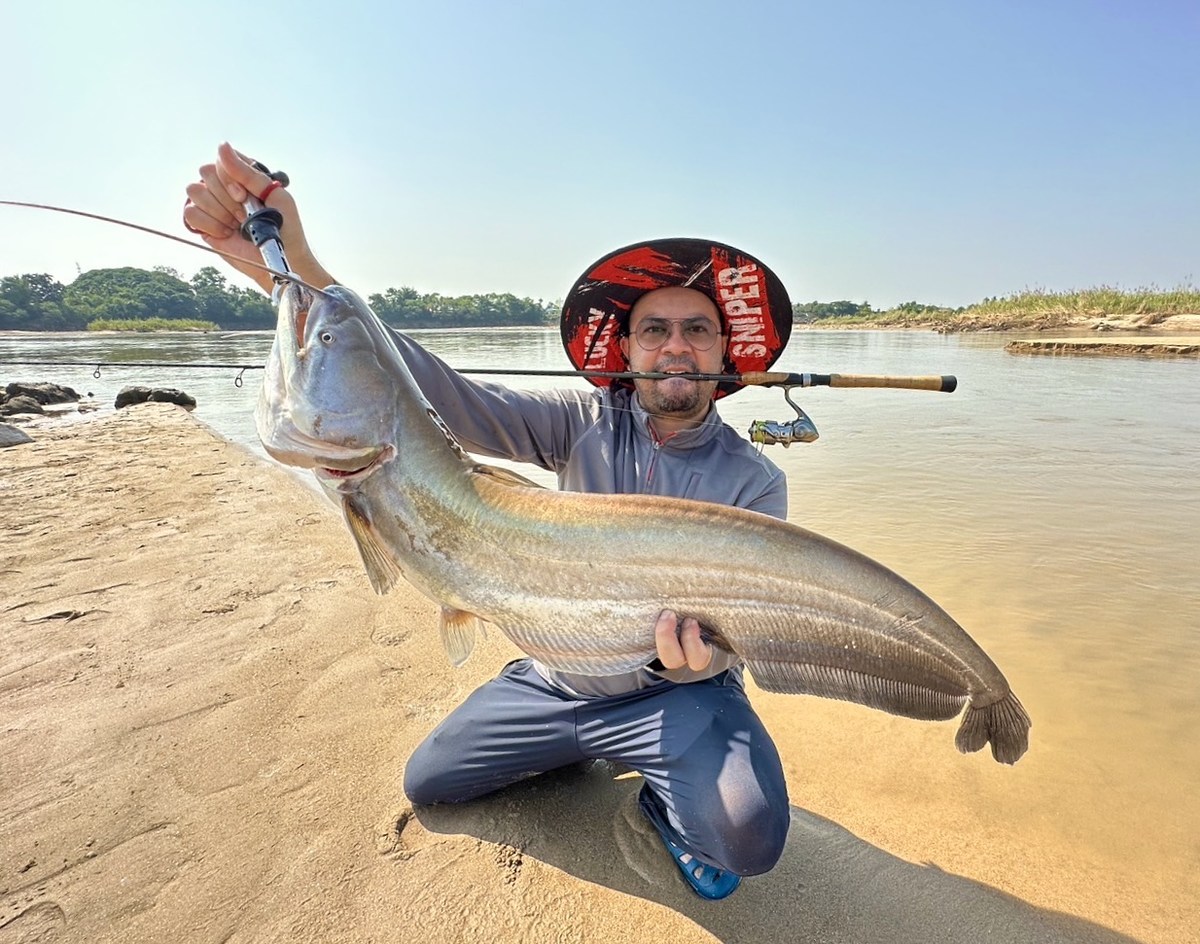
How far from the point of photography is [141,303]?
8381cm

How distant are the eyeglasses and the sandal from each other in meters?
2.22

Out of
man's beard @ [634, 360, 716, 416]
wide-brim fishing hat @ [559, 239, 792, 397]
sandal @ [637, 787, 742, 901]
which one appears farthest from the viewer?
wide-brim fishing hat @ [559, 239, 792, 397]

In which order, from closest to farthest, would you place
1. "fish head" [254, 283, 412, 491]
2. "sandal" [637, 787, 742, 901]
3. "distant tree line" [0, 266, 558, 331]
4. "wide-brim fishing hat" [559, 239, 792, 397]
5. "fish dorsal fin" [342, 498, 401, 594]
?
"fish head" [254, 283, 412, 491] < "fish dorsal fin" [342, 498, 401, 594] < "sandal" [637, 787, 742, 901] < "wide-brim fishing hat" [559, 239, 792, 397] < "distant tree line" [0, 266, 558, 331]

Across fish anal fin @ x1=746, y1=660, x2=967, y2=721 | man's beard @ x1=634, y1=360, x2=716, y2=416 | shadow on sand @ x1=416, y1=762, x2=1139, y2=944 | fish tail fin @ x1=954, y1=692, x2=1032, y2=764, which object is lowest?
shadow on sand @ x1=416, y1=762, x2=1139, y2=944

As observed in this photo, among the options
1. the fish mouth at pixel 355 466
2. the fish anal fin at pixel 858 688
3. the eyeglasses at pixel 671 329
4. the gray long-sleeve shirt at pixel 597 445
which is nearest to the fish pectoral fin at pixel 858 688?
the fish anal fin at pixel 858 688

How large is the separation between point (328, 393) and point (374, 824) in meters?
1.81

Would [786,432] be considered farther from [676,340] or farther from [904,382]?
[676,340]

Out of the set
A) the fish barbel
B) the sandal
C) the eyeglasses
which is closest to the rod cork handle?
the eyeglasses

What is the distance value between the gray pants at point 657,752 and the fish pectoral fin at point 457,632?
2.27 ft

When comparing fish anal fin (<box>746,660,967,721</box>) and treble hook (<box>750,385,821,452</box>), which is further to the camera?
treble hook (<box>750,385,821,452</box>)

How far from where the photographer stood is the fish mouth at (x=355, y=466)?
185 centimetres

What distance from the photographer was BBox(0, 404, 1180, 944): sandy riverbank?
208cm

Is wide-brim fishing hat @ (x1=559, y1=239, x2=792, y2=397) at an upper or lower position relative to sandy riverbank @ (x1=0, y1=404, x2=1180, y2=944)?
upper

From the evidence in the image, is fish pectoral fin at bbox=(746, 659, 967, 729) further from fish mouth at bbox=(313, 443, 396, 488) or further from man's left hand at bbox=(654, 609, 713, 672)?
fish mouth at bbox=(313, 443, 396, 488)
